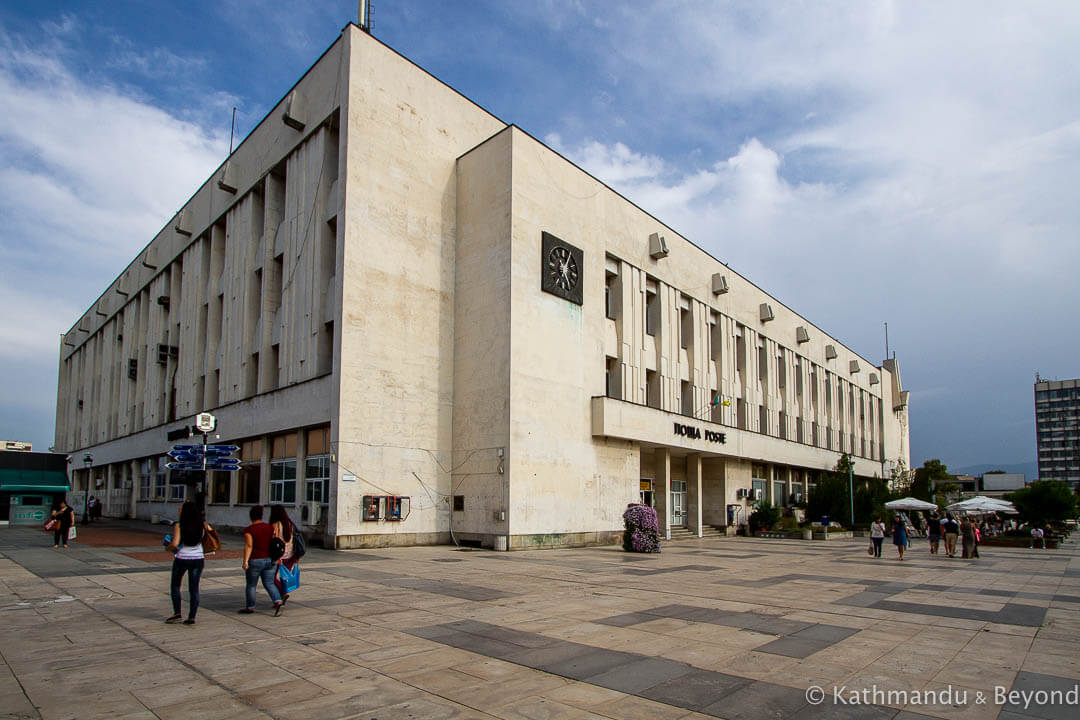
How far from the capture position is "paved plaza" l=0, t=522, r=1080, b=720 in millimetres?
6391

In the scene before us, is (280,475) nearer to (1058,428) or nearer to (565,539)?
(565,539)

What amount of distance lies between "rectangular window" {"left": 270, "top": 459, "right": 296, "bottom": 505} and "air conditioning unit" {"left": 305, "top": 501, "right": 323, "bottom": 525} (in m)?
2.45

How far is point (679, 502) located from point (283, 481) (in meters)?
20.4

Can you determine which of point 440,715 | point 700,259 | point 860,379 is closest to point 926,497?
point 860,379

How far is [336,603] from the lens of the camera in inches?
459

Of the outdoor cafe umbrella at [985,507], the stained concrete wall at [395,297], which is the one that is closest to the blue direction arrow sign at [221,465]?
the stained concrete wall at [395,297]

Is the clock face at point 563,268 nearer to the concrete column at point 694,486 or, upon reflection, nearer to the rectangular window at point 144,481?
the concrete column at point 694,486

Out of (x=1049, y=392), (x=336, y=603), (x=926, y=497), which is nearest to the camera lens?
(x=336, y=603)

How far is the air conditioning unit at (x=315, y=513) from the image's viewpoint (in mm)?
23469

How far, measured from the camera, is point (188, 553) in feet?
31.3

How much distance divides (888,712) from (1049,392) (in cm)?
21985

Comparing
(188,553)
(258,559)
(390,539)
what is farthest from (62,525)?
(188,553)

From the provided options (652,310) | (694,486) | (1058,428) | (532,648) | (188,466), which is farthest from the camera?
(1058,428)

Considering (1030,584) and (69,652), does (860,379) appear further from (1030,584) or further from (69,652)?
(69,652)
